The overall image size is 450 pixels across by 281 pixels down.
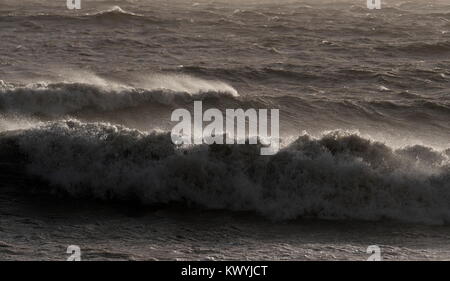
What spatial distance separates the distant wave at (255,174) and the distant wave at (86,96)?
3429 millimetres

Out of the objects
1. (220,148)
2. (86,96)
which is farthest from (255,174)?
(86,96)

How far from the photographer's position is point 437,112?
19.4 meters

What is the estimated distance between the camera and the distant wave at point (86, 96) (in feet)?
57.9

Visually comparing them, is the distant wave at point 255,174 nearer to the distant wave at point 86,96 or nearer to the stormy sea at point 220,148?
the stormy sea at point 220,148

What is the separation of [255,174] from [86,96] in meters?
6.96

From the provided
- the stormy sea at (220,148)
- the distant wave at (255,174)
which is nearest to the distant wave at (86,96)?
the stormy sea at (220,148)

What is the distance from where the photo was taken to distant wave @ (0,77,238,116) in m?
17.6

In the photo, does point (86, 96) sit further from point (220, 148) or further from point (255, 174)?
point (255, 174)

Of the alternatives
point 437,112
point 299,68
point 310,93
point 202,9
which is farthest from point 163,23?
point 437,112

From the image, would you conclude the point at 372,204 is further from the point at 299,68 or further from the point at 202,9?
the point at 202,9

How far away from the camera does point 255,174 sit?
43.3ft

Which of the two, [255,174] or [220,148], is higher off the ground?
[220,148]

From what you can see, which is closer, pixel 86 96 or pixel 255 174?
pixel 255 174
